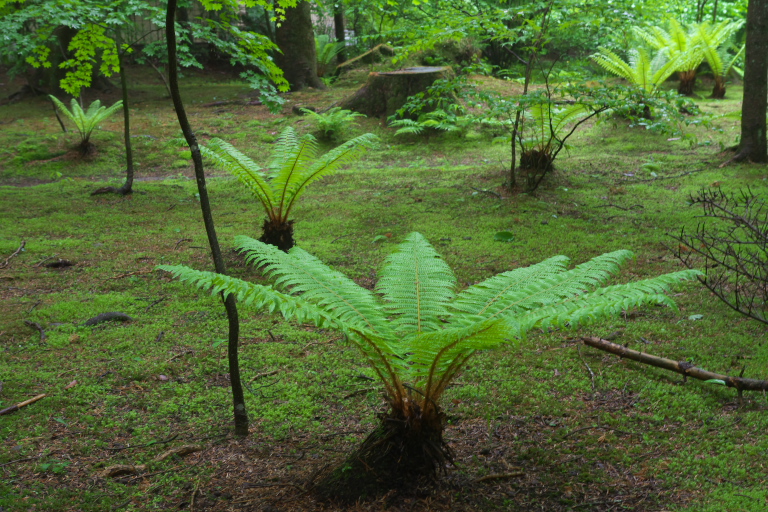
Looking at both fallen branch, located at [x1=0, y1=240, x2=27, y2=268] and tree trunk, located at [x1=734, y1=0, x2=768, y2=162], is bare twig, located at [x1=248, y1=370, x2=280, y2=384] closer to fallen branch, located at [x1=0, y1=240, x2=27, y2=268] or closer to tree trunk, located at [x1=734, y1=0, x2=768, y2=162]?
fallen branch, located at [x1=0, y1=240, x2=27, y2=268]

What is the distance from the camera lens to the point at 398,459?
191 centimetres

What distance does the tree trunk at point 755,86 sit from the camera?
5.78m

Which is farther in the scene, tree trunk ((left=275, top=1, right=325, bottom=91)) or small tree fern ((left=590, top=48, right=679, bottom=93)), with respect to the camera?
tree trunk ((left=275, top=1, right=325, bottom=91))

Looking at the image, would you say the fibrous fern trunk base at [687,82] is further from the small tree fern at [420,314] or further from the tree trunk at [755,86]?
the small tree fern at [420,314]

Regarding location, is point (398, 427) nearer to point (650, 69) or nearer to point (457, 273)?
point (457, 273)

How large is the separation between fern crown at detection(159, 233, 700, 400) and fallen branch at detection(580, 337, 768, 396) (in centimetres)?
74

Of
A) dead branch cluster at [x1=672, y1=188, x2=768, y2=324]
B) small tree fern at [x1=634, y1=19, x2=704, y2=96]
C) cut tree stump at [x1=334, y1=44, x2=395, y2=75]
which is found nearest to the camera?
dead branch cluster at [x1=672, y1=188, x2=768, y2=324]

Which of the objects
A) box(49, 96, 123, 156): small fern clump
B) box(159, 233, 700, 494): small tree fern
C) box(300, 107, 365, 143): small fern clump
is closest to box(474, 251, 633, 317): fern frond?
box(159, 233, 700, 494): small tree fern

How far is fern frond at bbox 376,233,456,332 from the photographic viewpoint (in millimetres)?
2199

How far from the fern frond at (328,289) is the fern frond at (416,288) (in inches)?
3.7

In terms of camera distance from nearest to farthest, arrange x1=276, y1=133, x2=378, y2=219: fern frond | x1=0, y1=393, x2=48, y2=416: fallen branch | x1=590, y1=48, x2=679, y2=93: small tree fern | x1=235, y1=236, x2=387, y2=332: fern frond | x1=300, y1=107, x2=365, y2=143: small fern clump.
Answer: x1=235, y1=236, x2=387, y2=332: fern frond
x1=0, y1=393, x2=48, y2=416: fallen branch
x1=276, y1=133, x2=378, y2=219: fern frond
x1=300, y1=107, x2=365, y2=143: small fern clump
x1=590, y1=48, x2=679, y2=93: small tree fern

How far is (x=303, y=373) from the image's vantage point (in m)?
2.99

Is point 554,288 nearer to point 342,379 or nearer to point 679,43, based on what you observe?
point 342,379

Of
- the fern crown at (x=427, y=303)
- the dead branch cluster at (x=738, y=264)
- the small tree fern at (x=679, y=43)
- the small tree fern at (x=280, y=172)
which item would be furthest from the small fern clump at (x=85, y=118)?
the small tree fern at (x=679, y=43)
